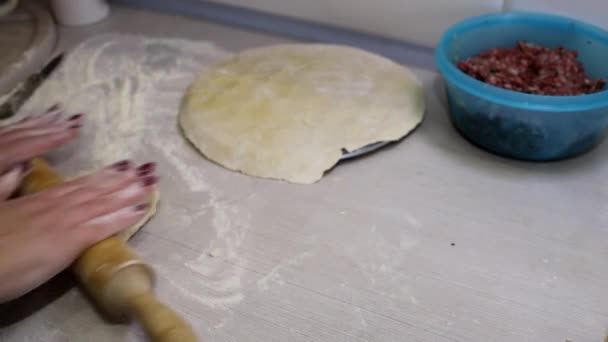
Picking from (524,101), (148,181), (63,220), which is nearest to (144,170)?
(148,181)

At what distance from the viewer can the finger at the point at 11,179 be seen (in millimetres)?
692

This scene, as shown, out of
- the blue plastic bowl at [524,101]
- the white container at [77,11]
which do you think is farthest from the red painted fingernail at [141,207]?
the white container at [77,11]

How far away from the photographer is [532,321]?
591 millimetres

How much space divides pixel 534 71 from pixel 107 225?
2.01ft

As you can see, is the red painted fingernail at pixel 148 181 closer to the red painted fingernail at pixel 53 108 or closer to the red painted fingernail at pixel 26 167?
the red painted fingernail at pixel 26 167

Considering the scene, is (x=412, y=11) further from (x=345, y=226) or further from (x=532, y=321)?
(x=532, y=321)

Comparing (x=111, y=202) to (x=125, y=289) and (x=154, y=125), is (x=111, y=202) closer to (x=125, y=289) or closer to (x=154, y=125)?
(x=125, y=289)

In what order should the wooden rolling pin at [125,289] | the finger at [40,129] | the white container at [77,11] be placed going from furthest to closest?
the white container at [77,11] < the finger at [40,129] < the wooden rolling pin at [125,289]

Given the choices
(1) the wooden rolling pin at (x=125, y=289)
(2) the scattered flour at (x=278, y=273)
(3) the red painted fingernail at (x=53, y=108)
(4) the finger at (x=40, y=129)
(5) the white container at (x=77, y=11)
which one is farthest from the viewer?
(5) the white container at (x=77, y=11)

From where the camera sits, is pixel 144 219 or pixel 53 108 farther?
pixel 53 108

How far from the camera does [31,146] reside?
0.75 metres

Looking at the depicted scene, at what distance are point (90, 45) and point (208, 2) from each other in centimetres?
26

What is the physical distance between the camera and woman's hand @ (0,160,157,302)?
1.89 ft

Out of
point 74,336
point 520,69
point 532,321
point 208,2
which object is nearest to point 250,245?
point 74,336
